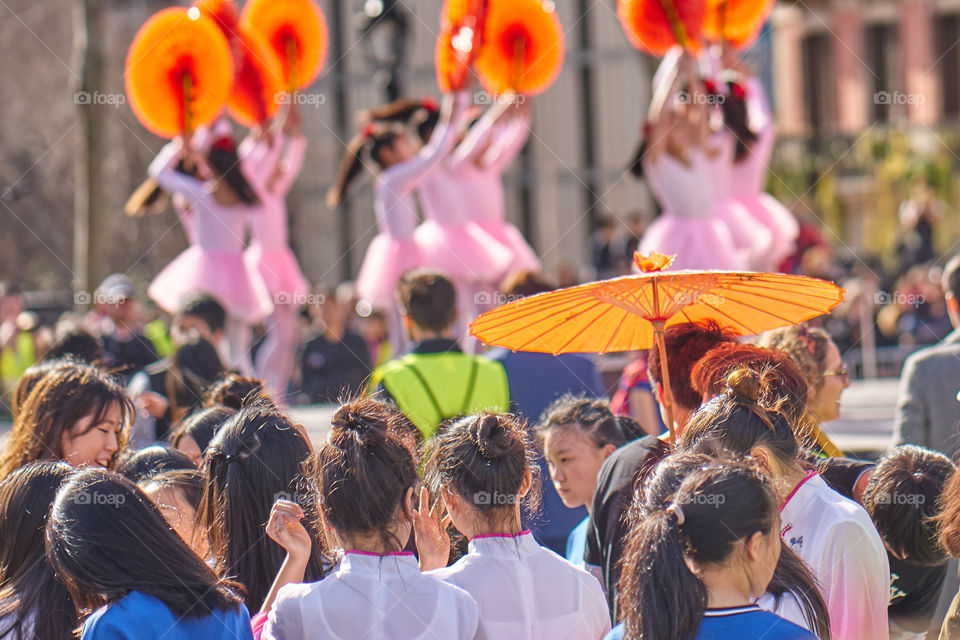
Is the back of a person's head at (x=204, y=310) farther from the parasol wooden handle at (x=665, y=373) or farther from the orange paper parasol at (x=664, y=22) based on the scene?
the orange paper parasol at (x=664, y=22)

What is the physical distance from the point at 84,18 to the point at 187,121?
3.50 meters

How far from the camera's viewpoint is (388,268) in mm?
7215

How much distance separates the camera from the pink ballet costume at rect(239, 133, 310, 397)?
24.8 ft

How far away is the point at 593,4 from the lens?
18.0m

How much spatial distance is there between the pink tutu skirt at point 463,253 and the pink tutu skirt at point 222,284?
1033 millimetres

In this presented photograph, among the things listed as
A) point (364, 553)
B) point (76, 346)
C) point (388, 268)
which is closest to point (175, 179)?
point (388, 268)

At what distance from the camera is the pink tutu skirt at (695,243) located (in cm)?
657

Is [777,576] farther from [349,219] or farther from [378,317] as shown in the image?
[349,219]

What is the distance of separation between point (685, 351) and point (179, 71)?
15.4 ft

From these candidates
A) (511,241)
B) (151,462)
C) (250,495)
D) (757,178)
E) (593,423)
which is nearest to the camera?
(250,495)

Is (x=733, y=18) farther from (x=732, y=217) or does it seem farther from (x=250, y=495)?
(x=250, y=495)

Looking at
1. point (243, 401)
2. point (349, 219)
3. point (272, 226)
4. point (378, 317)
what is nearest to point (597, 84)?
point (349, 219)

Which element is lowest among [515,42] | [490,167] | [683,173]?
[683,173]

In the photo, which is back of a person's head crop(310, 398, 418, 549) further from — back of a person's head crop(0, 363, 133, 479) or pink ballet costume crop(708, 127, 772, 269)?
pink ballet costume crop(708, 127, 772, 269)
